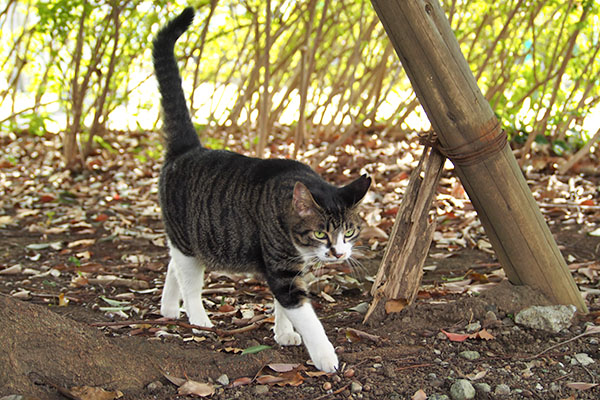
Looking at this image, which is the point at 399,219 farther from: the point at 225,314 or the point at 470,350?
the point at 225,314

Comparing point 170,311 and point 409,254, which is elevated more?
point 409,254

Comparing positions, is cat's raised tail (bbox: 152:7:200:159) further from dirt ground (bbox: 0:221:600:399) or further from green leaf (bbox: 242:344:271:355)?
green leaf (bbox: 242:344:271:355)

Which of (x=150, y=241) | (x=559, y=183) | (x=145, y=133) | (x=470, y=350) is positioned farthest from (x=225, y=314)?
(x=145, y=133)

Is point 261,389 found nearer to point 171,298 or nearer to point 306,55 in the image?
point 171,298

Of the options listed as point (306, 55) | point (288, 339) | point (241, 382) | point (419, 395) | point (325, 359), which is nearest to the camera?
point (419, 395)

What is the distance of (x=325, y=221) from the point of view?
3004 millimetres

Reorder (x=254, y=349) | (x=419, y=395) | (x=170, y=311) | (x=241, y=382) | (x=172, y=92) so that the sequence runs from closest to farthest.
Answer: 1. (x=419, y=395)
2. (x=241, y=382)
3. (x=254, y=349)
4. (x=170, y=311)
5. (x=172, y=92)

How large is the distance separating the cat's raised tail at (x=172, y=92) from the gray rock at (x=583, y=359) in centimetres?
225

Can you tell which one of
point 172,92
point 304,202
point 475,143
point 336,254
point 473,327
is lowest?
point 473,327

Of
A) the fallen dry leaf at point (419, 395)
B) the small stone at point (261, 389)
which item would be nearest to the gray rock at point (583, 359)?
the fallen dry leaf at point (419, 395)

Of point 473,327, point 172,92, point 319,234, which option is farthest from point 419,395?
point 172,92

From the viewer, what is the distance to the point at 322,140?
24.6 feet

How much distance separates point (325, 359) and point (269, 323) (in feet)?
2.35

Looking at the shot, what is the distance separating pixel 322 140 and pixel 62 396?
5.46 m
